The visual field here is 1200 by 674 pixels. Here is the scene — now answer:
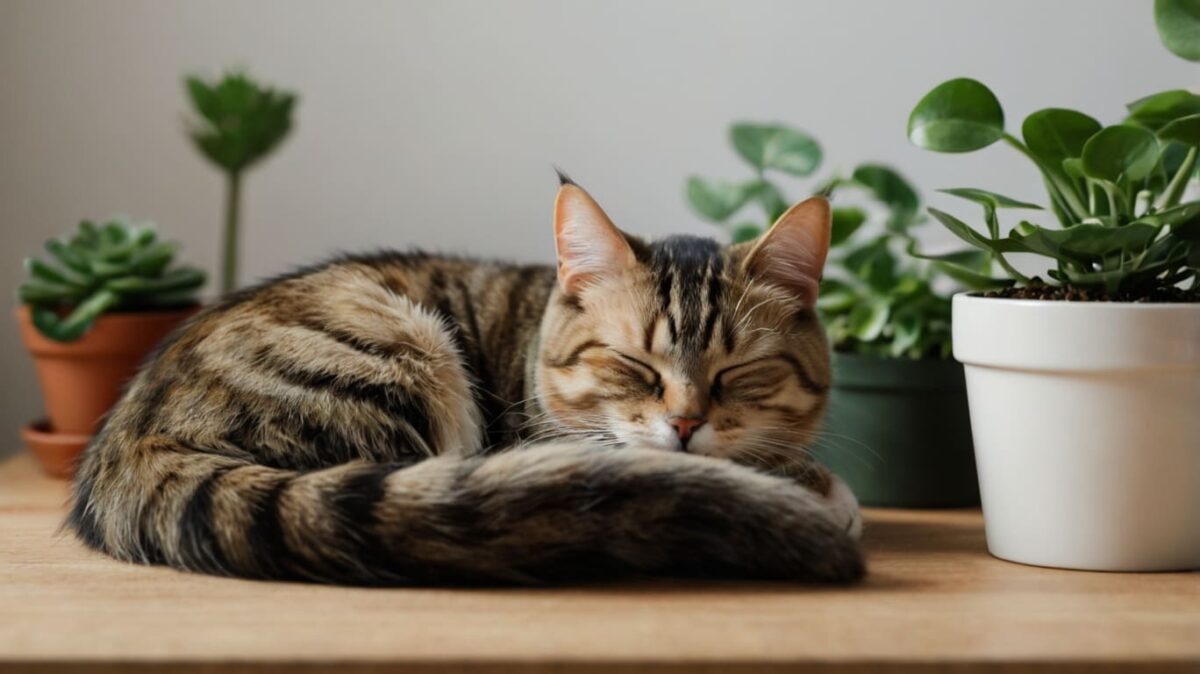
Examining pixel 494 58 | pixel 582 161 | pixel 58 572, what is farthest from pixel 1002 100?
pixel 58 572

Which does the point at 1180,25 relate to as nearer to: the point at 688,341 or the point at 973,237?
the point at 973,237

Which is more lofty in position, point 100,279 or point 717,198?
point 717,198

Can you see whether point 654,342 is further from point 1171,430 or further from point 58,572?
point 58,572

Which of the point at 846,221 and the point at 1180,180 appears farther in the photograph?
the point at 846,221

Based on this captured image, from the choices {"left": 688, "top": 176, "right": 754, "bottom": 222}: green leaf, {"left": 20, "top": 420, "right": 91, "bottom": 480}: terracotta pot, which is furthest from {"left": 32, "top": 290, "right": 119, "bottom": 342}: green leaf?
{"left": 688, "top": 176, "right": 754, "bottom": 222}: green leaf

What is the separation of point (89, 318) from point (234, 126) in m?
0.35

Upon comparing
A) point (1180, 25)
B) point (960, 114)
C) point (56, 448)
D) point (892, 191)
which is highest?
point (1180, 25)

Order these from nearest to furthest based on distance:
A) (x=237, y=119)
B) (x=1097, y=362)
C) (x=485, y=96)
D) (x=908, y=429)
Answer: (x=1097, y=362)
(x=908, y=429)
(x=237, y=119)
(x=485, y=96)

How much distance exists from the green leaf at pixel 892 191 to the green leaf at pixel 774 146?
7 centimetres

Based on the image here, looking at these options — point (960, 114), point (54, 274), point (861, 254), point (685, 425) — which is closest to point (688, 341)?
point (685, 425)

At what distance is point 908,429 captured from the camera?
144 centimetres

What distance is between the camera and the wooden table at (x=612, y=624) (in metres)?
0.80

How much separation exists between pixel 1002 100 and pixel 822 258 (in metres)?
0.77

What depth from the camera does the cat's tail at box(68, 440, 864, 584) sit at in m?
0.95
